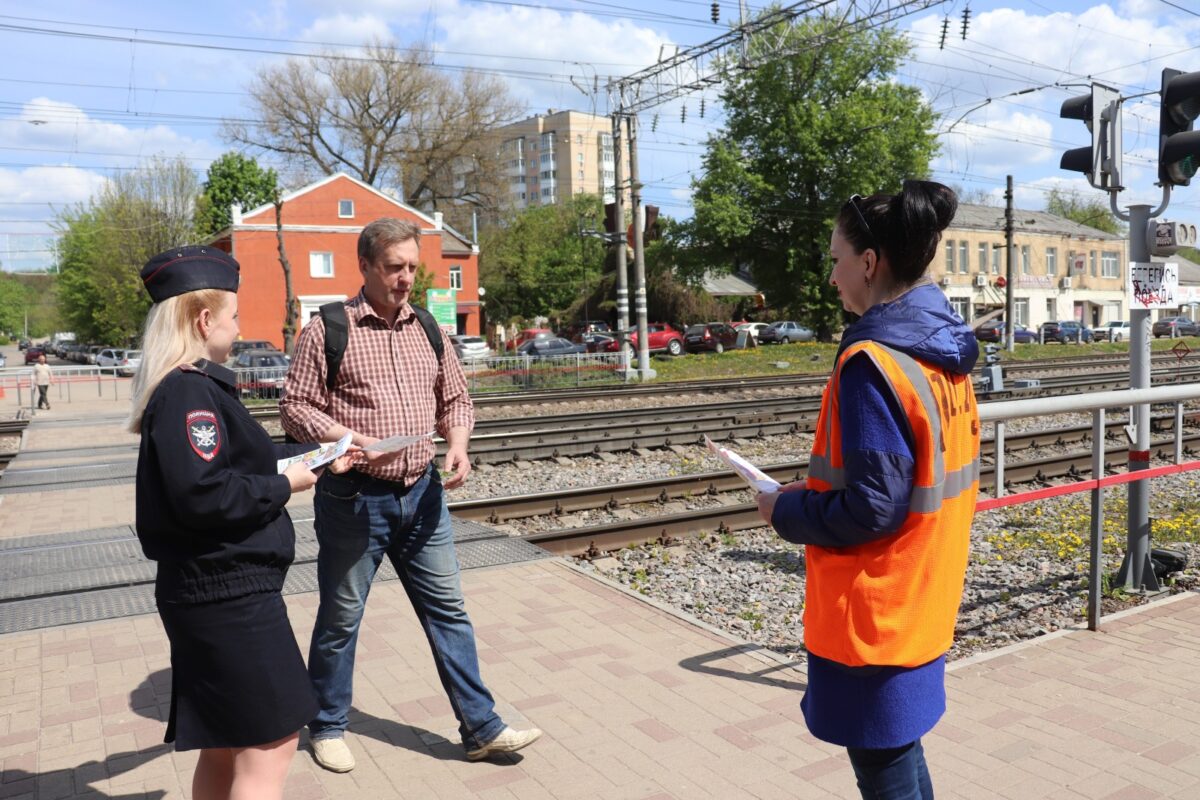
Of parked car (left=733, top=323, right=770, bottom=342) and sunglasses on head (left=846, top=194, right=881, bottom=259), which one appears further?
parked car (left=733, top=323, right=770, bottom=342)

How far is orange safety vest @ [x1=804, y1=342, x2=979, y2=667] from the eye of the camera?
89.9 inches

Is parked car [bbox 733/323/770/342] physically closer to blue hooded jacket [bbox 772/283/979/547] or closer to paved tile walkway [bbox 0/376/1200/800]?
paved tile walkway [bbox 0/376/1200/800]

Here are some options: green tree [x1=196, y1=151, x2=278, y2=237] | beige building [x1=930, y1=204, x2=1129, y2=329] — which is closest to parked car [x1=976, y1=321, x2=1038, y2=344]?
beige building [x1=930, y1=204, x2=1129, y2=329]

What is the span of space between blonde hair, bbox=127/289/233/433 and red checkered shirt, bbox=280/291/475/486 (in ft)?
3.30

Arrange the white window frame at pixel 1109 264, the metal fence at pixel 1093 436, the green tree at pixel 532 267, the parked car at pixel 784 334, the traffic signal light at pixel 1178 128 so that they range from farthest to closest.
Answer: the white window frame at pixel 1109 264 → the green tree at pixel 532 267 → the parked car at pixel 784 334 → the traffic signal light at pixel 1178 128 → the metal fence at pixel 1093 436

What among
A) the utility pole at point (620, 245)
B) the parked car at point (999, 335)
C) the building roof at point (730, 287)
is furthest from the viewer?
the building roof at point (730, 287)

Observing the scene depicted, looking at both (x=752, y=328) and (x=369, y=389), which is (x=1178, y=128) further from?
(x=752, y=328)

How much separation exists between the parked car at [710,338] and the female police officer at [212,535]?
4474 centimetres

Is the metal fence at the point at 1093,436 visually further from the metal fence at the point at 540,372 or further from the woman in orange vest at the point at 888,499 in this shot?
the metal fence at the point at 540,372

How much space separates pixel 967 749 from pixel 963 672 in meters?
0.92

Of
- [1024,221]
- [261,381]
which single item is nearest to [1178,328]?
[1024,221]

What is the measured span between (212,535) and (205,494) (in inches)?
6.1

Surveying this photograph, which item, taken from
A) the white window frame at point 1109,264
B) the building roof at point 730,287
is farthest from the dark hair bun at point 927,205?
the white window frame at point 1109,264

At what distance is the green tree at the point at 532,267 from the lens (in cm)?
7281
